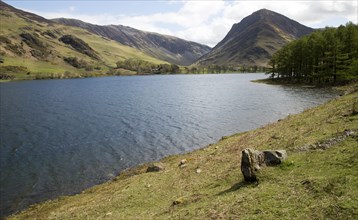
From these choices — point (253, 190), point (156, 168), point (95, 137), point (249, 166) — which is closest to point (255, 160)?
point (249, 166)

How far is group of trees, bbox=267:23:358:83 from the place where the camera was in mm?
108512

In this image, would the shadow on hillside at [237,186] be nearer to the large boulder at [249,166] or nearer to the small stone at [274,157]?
the large boulder at [249,166]

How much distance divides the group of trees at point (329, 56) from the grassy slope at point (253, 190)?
3157 inches

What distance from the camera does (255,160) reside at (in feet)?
74.5

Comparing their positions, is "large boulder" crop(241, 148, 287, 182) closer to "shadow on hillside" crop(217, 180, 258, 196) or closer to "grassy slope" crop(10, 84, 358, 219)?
"shadow on hillside" crop(217, 180, 258, 196)

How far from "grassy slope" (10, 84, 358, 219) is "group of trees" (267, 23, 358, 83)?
80190 millimetres

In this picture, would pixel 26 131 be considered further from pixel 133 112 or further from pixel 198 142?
pixel 198 142

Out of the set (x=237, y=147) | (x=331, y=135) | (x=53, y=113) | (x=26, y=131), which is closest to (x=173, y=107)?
(x=53, y=113)

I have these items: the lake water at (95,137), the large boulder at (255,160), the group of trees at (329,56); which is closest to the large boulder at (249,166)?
the large boulder at (255,160)

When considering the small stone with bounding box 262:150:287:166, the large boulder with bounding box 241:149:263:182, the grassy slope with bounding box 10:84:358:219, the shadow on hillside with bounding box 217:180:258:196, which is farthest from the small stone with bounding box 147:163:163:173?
the large boulder with bounding box 241:149:263:182

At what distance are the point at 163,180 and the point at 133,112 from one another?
67.0 metres

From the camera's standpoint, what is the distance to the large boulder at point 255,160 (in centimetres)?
2192

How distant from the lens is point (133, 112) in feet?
317

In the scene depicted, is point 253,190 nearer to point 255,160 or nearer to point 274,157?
point 255,160
